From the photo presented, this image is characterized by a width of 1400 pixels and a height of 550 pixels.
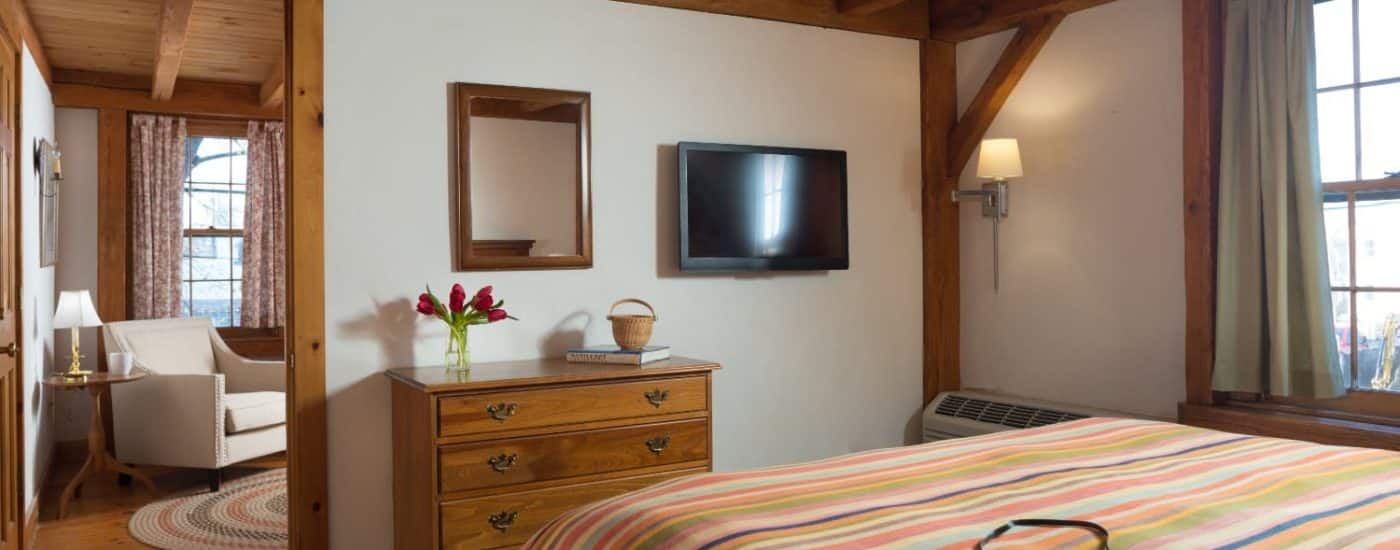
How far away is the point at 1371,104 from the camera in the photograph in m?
3.20

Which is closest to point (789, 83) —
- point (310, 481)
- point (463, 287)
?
point (463, 287)

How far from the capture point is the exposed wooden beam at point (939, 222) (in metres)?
4.42

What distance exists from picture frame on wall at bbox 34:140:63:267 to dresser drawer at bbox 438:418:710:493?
2.81 m

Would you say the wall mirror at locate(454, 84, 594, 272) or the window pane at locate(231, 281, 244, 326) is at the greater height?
the wall mirror at locate(454, 84, 594, 272)

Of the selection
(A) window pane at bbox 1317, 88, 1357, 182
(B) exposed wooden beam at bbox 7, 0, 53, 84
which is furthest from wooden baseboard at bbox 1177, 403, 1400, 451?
(B) exposed wooden beam at bbox 7, 0, 53, 84

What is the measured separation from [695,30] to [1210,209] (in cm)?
190

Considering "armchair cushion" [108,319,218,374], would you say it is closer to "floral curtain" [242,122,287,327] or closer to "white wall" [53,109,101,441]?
"white wall" [53,109,101,441]

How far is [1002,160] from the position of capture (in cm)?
395

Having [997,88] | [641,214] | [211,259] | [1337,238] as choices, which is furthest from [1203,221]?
[211,259]

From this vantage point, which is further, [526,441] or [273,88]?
[273,88]

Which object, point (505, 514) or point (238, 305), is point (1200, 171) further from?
point (238, 305)

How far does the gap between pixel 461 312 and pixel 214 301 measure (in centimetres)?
397

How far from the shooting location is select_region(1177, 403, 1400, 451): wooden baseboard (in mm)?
3066

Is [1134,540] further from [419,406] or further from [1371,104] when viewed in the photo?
[1371,104]
